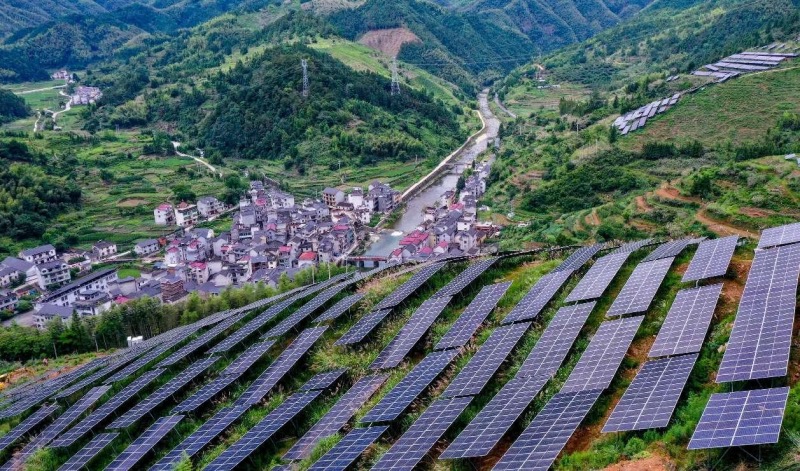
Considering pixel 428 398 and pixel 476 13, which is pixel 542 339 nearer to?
pixel 428 398

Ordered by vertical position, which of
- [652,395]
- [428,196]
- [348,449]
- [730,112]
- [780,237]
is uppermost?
[730,112]

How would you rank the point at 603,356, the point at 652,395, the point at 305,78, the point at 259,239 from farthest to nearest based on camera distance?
the point at 305,78, the point at 259,239, the point at 603,356, the point at 652,395

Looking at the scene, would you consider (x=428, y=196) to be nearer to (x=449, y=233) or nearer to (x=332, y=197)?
(x=332, y=197)

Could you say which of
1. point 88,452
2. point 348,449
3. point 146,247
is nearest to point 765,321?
point 348,449

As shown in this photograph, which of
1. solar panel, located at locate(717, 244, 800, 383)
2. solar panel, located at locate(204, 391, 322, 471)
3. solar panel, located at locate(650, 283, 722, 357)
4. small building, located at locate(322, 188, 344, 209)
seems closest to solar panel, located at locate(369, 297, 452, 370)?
solar panel, located at locate(204, 391, 322, 471)

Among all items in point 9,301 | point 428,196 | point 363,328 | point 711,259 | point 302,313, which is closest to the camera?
point 711,259

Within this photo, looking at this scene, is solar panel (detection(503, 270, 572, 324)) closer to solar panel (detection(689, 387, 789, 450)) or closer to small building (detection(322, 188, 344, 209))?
solar panel (detection(689, 387, 789, 450))
